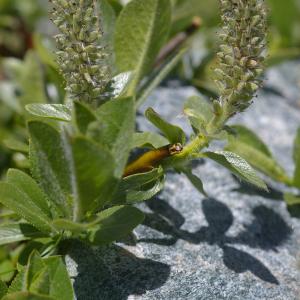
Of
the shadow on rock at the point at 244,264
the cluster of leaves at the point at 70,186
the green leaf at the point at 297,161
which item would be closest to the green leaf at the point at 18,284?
the cluster of leaves at the point at 70,186

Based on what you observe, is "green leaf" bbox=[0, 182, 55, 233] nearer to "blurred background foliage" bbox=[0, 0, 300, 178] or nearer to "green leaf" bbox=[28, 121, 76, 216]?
"green leaf" bbox=[28, 121, 76, 216]

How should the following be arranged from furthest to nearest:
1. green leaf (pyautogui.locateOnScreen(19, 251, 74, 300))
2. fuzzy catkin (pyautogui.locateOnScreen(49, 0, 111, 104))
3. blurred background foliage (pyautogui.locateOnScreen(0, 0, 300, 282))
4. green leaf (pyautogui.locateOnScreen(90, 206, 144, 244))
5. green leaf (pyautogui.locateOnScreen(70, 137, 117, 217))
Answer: blurred background foliage (pyautogui.locateOnScreen(0, 0, 300, 282))
fuzzy catkin (pyautogui.locateOnScreen(49, 0, 111, 104))
green leaf (pyautogui.locateOnScreen(90, 206, 144, 244))
green leaf (pyautogui.locateOnScreen(19, 251, 74, 300))
green leaf (pyautogui.locateOnScreen(70, 137, 117, 217))

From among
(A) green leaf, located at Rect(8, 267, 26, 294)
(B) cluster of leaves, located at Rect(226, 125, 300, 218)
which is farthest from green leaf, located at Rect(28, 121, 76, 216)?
(B) cluster of leaves, located at Rect(226, 125, 300, 218)

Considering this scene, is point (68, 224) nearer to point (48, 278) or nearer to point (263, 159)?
point (48, 278)

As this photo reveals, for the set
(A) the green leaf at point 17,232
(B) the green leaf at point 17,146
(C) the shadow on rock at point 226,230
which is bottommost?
(C) the shadow on rock at point 226,230

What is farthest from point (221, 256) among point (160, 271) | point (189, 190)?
point (189, 190)

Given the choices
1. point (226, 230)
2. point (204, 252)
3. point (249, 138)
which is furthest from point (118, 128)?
point (249, 138)

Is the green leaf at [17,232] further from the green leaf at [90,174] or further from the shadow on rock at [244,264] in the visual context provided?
the shadow on rock at [244,264]
